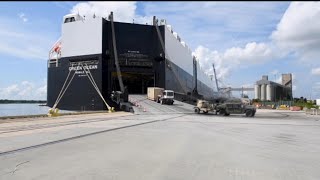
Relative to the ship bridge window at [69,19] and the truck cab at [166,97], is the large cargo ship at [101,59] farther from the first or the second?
the truck cab at [166,97]

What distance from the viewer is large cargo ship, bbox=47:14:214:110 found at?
50.3 metres

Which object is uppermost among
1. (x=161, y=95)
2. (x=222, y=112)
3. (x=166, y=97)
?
(x=161, y=95)

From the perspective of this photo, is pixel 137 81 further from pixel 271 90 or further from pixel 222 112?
pixel 271 90

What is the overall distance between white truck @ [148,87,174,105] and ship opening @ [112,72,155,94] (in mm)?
4599

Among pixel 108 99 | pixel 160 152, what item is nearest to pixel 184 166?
pixel 160 152

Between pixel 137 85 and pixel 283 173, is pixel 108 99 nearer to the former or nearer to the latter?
pixel 137 85

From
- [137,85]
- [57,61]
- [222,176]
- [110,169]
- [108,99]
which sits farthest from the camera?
[137,85]

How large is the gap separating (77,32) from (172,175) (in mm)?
46801

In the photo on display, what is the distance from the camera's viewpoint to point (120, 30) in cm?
5403

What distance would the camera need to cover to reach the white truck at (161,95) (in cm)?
5031

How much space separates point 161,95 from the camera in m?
51.5

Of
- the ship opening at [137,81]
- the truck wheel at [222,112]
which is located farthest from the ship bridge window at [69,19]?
the truck wheel at [222,112]

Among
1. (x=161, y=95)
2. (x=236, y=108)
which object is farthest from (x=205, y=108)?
(x=161, y=95)

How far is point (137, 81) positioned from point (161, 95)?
28.8ft
